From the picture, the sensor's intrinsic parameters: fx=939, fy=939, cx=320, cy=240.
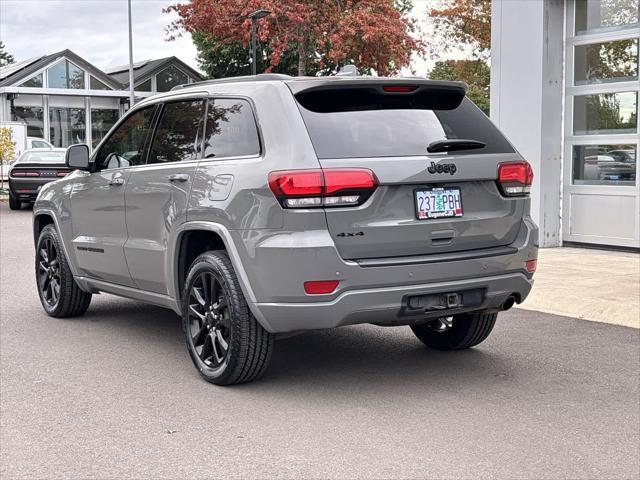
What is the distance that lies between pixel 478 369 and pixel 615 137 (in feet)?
22.7

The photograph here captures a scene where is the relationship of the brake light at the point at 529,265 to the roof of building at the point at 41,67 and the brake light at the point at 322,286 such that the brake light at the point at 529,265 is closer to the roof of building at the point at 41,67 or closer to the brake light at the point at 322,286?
the brake light at the point at 322,286

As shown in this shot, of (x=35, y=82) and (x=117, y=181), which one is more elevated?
(x=35, y=82)

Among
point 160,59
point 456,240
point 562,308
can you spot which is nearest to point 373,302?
point 456,240

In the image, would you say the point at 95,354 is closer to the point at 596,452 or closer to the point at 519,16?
the point at 596,452

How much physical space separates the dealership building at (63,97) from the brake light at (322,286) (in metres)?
42.1

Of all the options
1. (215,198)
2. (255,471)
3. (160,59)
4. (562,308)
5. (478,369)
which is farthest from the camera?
(160,59)

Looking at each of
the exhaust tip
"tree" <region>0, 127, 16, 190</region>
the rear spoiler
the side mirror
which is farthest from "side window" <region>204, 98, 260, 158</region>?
"tree" <region>0, 127, 16, 190</region>

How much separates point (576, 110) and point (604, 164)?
33.8 inches

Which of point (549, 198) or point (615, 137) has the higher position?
point (615, 137)

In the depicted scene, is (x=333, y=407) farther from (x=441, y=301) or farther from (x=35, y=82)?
(x=35, y=82)

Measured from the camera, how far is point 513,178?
5707 millimetres

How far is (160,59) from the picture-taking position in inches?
2076

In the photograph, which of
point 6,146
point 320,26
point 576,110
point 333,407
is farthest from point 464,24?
point 333,407

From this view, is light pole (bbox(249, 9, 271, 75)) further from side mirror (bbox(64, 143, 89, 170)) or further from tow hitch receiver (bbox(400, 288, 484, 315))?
tow hitch receiver (bbox(400, 288, 484, 315))
